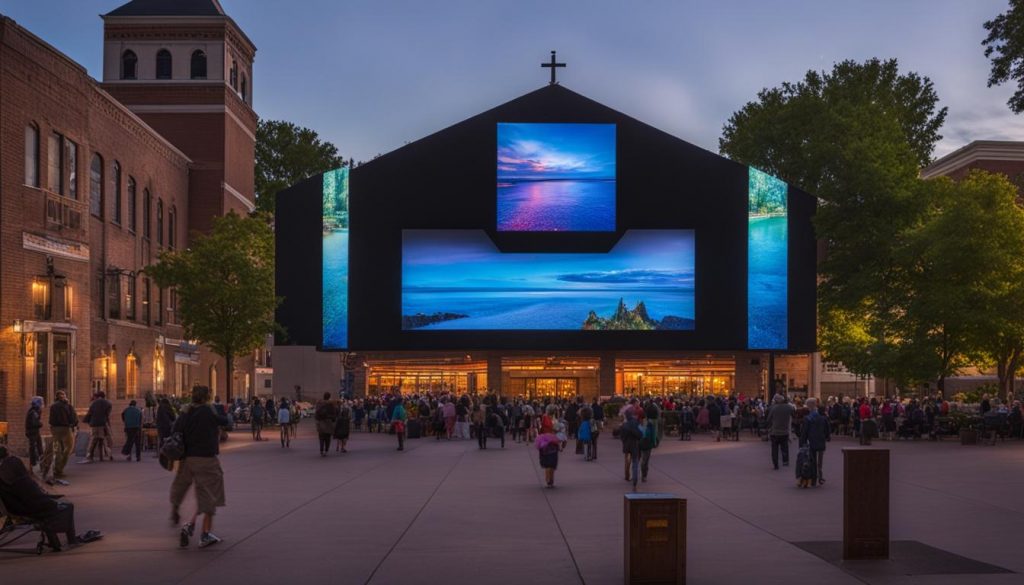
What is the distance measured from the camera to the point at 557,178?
5975 centimetres

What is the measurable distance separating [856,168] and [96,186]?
3403 centimetres

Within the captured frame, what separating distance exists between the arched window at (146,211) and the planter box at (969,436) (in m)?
32.7

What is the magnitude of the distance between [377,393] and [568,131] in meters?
16.4

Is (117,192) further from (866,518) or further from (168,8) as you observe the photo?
(866,518)

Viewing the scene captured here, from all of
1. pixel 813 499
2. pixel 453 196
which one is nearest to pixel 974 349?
pixel 453 196

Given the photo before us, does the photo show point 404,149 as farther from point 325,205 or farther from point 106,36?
point 106,36

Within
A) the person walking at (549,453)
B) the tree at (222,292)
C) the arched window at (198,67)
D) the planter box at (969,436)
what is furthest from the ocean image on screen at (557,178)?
the person walking at (549,453)

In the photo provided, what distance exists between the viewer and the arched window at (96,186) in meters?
44.3

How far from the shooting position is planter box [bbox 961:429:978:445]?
37.6 meters

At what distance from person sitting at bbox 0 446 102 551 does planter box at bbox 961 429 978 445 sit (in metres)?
30.3

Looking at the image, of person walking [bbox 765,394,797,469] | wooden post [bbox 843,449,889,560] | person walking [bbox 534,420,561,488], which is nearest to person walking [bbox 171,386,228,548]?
wooden post [bbox 843,449,889,560]

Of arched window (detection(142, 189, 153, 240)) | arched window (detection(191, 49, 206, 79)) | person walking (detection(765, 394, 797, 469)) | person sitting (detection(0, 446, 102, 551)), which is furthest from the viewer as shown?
arched window (detection(191, 49, 206, 79))

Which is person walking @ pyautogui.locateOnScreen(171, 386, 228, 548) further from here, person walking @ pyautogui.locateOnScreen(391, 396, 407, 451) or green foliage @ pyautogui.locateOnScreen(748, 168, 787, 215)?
green foliage @ pyautogui.locateOnScreen(748, 168, 787, 215)

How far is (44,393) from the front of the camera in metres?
31.8
